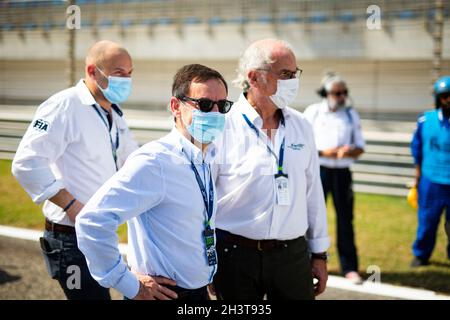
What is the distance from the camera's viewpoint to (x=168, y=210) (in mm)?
2170

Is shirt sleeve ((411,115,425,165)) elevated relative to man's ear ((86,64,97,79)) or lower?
lower

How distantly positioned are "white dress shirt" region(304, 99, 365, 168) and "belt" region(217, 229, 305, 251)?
8.93 feet

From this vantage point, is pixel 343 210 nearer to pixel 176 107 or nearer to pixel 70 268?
pixel 70 268

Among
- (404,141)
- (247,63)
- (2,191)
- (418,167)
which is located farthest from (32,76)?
(247,63)

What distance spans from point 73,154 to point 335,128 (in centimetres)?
337

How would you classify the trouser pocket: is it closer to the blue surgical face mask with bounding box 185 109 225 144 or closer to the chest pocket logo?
the blue surgical face mask with bounding box 185 109 225 144

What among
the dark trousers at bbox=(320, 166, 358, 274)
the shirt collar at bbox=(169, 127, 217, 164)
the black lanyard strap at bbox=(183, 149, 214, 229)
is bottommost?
the dark trousers at bbox=(320, 166, 358, 274)

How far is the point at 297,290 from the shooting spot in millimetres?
2986

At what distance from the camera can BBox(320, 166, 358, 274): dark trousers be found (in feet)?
17.2

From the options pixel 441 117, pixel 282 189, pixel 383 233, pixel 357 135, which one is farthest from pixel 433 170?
pixel 282 189

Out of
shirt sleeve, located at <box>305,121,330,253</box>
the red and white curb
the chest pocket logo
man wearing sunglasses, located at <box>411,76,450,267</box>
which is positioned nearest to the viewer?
the chest pocket logo

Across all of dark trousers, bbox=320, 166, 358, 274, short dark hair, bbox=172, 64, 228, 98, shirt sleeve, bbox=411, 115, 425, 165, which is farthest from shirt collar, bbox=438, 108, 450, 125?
short dark hair, bbox=172, 64, 228, 98
